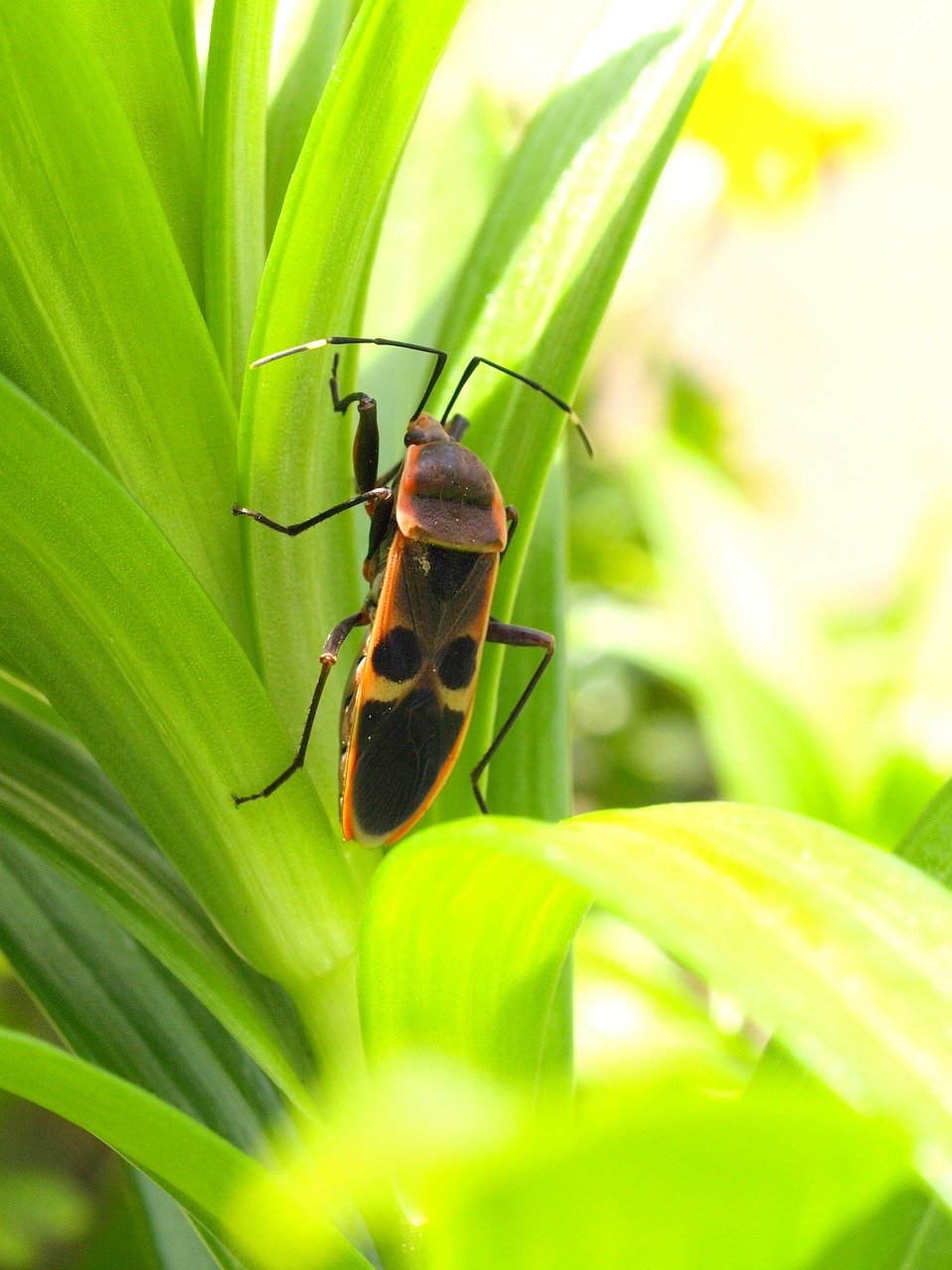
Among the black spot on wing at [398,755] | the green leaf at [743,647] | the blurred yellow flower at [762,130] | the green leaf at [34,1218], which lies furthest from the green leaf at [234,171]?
the blurred yellow flower at [762,130]

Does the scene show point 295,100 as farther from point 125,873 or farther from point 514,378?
point 125,873

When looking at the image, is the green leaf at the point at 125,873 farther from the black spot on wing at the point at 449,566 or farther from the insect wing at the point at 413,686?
the black spot on wing at the point at 449,566

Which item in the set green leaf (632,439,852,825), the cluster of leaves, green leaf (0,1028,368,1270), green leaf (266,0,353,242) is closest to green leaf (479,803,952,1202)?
the cluster of leaves

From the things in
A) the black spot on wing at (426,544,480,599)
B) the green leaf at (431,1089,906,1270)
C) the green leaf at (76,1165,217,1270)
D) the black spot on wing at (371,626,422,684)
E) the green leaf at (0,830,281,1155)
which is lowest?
the green leaf at (76,1165,217,1270)

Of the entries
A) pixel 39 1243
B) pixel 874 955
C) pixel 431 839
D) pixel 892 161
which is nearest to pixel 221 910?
pixel 431 839

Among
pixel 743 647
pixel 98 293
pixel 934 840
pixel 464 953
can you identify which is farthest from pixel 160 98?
pixel 743 647

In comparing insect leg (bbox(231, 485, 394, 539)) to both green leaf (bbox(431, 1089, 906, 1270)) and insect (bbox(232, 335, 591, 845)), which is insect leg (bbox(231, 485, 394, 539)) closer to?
insect (bbox(232, 335, 591, 845))
